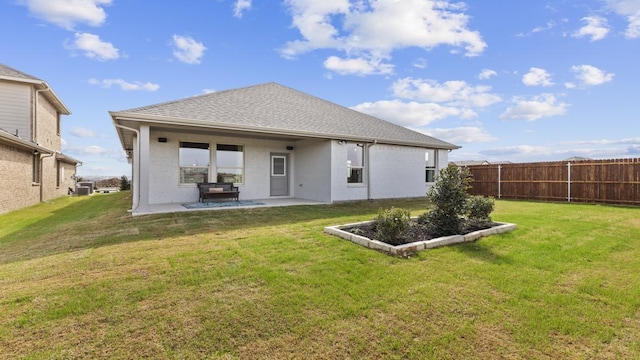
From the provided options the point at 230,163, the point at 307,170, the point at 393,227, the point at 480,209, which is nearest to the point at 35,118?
the point at 230,163

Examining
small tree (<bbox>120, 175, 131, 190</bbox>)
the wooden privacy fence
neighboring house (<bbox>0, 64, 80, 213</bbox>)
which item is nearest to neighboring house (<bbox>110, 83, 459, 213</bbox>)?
the wooden privacy fence

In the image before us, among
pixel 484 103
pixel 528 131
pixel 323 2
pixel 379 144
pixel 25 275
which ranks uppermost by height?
pixel 323 2

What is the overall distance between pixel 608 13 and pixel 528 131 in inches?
358

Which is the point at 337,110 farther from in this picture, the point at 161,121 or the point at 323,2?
the point at 161,121

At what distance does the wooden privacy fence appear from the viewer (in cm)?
1178

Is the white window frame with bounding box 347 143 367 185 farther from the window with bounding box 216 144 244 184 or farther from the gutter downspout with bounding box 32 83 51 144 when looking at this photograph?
the gutter downspout with bounding box 32 83 51 144

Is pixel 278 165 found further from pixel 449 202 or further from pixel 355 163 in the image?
pixel 449 202

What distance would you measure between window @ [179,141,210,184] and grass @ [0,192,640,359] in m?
6.00

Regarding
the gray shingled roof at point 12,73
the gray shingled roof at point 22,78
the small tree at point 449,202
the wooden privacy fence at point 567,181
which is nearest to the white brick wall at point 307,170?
the wooden privacy fence at point 567,181

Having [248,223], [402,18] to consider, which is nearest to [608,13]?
[402,18]

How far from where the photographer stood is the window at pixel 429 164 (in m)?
15.3

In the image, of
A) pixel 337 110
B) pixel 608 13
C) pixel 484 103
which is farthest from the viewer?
pixel 337 110

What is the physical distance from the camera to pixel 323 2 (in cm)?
983

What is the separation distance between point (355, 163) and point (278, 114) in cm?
397
